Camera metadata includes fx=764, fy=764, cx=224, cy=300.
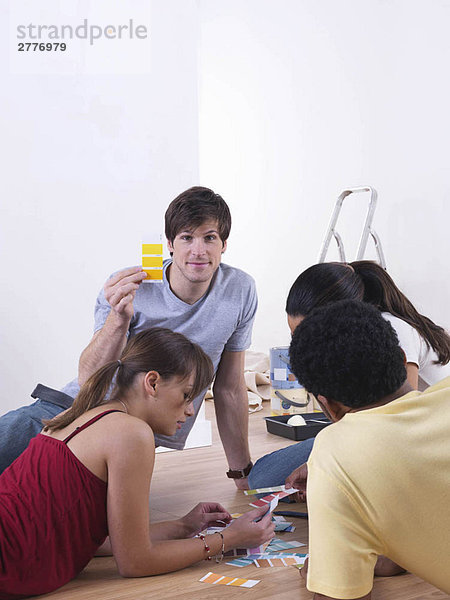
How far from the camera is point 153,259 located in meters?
2.48

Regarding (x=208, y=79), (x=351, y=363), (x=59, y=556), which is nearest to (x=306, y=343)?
(x=351, y=363)

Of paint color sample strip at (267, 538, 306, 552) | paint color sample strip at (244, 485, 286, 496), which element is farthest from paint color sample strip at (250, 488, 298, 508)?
paint color sample strip at (267, 538, 306, 552)

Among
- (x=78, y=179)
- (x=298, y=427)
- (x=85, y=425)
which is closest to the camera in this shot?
(x=85, y=425)

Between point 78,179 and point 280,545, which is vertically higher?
point 78,179

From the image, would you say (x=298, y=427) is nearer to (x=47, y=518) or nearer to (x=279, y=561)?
(x=279, y=561)

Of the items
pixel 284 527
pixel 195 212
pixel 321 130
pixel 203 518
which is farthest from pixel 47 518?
pixel 321 130

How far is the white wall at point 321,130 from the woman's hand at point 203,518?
240cm

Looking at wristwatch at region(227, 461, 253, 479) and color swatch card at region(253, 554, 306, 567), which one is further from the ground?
color swatch card at region(253, 554, 306, 567)

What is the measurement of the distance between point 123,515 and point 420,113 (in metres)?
3.36

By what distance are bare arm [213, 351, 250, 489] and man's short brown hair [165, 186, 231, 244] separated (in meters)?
0.53

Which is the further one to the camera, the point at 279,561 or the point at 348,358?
the point at 279,561

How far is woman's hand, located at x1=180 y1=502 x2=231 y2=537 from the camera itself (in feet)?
7.31

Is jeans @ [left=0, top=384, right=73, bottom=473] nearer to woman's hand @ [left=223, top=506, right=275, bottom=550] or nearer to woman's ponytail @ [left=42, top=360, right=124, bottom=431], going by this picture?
woman's ponytail @ [left=42, top=360, right=124, bottom=431]

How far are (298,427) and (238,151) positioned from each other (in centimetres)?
305
